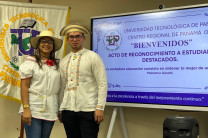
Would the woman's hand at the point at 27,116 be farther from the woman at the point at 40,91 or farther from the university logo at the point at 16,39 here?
the university logo at the point at 16,39

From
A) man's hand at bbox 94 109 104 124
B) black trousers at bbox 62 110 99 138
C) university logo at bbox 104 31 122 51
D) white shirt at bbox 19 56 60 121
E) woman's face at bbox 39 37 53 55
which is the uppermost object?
university logo at bbox 104 31 122 51

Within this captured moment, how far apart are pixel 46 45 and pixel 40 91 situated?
1.34 feet

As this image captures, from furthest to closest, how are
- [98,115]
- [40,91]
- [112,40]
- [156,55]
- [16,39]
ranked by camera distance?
[16,39]
[112,40]
[156,55]
[40,91]
[98,115]

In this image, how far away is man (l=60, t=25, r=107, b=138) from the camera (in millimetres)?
2023

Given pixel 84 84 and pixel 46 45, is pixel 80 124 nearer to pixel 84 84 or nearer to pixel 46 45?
pixel 84 84

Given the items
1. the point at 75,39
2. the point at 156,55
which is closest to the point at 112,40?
the point at 156,55

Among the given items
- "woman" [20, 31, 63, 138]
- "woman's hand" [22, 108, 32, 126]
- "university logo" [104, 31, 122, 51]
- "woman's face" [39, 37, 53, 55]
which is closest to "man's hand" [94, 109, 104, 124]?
"woman" [20, 31, 63, 138]

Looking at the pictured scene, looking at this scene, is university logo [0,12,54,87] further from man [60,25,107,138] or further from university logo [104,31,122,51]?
man [60,25,107,138]

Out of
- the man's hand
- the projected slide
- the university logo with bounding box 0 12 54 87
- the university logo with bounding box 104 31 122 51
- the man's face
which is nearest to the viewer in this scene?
the man's hand

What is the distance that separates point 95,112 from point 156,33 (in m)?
1.14

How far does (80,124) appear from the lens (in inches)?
81.3

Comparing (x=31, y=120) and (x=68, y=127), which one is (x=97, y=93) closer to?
(x=68, y=127)

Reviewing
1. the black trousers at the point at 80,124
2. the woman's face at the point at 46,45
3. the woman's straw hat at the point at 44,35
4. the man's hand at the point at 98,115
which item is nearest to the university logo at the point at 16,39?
the woman's straw hat at the point at 44,35

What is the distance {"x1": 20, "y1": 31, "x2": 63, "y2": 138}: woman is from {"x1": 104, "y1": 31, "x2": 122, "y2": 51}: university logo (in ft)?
2.68
